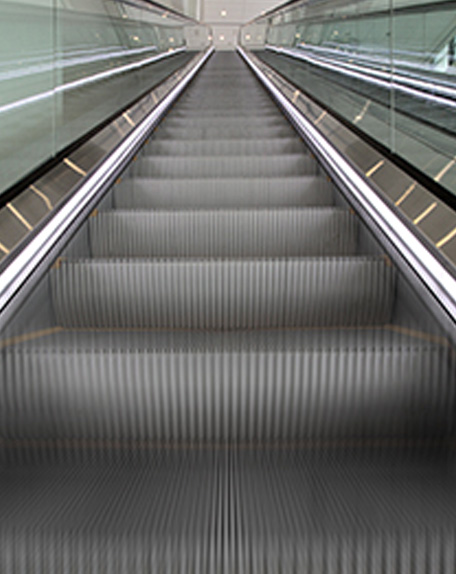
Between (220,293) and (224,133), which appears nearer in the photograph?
(220,293)

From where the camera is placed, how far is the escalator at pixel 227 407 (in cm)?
117

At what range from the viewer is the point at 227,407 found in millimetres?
1602

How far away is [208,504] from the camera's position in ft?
4.21

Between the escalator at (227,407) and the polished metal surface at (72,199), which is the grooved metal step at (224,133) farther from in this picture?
the escalator at (227,407)

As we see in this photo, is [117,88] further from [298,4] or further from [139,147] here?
[298,4]

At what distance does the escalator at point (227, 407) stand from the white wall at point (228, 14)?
26.4 m

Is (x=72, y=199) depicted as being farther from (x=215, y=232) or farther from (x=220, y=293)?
(x=220, y=293)

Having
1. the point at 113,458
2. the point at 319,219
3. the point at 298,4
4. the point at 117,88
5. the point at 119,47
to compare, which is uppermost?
the point at 298,4

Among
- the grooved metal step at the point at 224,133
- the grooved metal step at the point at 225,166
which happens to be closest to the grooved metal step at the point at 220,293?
the grooved metal step at the point at 225,166

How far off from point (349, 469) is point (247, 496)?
0.29 metres

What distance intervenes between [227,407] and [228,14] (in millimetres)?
28282

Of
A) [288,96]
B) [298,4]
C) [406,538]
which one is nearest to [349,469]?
[406,538]

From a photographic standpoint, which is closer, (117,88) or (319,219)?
(319,219)

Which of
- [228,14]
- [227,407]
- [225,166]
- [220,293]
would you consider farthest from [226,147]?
[228,14]
